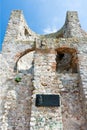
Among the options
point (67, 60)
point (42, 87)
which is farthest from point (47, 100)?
point (67, 60)

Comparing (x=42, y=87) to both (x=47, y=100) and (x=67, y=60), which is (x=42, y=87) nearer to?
(x=47, y=100)

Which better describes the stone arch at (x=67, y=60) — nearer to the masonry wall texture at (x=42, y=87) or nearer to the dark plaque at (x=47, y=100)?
the masonry wall texture at (x=42, y=87)

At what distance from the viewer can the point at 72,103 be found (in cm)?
886

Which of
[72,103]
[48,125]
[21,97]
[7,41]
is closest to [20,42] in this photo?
[7,41]

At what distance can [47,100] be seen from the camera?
8.25 m

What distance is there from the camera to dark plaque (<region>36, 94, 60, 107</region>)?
26.6 ft

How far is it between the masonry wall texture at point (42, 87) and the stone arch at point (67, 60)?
6 centimetres

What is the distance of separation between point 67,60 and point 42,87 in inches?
222

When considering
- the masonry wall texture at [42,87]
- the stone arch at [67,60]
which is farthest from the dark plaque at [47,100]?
the stone arch at [67,60]

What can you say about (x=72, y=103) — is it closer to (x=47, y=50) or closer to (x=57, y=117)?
(x=57, y=117)

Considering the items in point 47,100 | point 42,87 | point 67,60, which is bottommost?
point 47,100

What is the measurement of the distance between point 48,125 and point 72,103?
1765 mm

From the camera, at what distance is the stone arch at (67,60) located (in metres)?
10.7

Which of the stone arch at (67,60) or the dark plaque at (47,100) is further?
the stone arch at (67,60)
